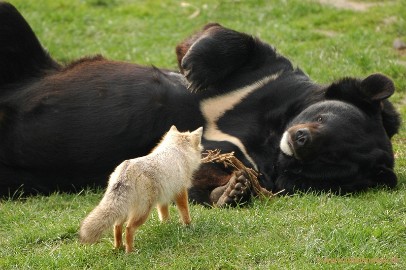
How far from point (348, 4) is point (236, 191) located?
285 inches

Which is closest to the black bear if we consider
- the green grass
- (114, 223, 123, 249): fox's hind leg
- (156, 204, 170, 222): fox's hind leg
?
the green grass

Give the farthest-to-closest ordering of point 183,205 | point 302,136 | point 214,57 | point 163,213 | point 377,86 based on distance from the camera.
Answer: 1. point 214,57
2. point 377,86
3. point 302,136
4. point 163,213
5. point 183,205

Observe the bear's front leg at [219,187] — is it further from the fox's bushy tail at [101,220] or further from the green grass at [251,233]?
the fox's bushy tail at [101,220]

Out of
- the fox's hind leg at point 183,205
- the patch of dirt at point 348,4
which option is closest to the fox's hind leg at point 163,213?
the fox's hind leg at point 183,205

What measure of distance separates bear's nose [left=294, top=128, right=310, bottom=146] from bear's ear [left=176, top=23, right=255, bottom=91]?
1.08m

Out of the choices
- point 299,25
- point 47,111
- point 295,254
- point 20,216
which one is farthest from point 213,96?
point 299,25

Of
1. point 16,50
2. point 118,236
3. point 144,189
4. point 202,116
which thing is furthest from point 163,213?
point 16,50

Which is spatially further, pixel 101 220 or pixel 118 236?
pixel 118 236

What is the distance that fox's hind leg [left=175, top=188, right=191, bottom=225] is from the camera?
18.5ft

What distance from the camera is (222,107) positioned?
24.0ft

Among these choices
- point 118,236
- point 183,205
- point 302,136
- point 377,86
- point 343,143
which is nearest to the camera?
point 118,236

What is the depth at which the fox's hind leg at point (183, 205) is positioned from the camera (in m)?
5.62

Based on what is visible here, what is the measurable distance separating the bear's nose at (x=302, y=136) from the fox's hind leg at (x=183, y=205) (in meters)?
1.29

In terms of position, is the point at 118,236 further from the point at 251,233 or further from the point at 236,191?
the point at 236,191
